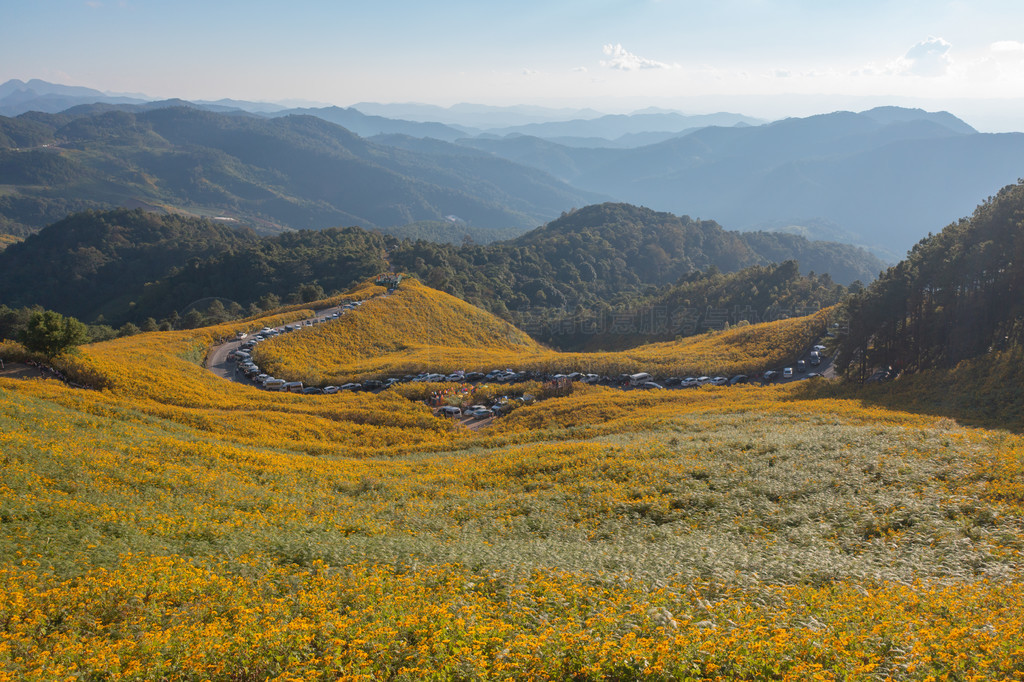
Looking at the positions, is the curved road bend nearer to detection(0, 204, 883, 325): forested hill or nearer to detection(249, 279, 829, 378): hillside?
detection(249, 279, 829, 378): hillside

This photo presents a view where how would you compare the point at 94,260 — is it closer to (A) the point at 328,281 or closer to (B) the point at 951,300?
(A) the point at 328,281

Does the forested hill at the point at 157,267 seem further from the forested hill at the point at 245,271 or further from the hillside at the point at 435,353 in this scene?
the hillside at the point at 435,353

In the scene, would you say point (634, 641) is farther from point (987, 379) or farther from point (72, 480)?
point (987, 379)

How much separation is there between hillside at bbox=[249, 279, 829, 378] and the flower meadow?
24.5 meters

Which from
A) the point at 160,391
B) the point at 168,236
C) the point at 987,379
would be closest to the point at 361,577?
the point at 160,391

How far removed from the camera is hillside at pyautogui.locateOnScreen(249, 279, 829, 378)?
Result: 5128 centimetres

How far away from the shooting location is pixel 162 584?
397 inches

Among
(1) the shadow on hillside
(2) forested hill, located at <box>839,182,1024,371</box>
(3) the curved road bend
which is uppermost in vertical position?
(2) forested hill, located at <box>839,182,1024,371</box>

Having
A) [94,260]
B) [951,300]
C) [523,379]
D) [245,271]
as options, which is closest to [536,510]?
[523,379]

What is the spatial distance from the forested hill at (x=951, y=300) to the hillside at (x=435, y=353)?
33.5 ft

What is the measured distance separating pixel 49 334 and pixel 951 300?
60.1 metres

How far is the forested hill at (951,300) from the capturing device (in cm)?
3709

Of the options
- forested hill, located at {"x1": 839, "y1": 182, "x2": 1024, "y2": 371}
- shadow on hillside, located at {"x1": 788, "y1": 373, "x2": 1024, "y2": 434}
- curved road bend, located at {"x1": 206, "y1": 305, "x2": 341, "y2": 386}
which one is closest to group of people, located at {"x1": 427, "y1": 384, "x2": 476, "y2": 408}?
curved road bend, located at {"x1": 206, "y1": 305, "x2": 341, "y2": 386}

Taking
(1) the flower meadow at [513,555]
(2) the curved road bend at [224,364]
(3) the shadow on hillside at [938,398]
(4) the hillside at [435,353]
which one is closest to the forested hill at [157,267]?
(4) the hillside at [435,353]
